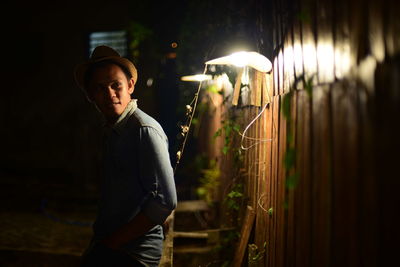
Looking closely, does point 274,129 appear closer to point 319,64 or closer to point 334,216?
point 319,64

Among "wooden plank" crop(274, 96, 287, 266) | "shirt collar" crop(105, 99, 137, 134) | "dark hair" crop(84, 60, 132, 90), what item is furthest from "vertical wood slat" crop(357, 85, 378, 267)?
"dark hair" crop(84, 60, 132, 90)

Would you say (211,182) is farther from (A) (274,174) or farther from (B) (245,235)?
(A) (274,174)

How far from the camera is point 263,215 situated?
4.58 metres

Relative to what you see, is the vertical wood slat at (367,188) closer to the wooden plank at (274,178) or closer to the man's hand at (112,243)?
the wooden plank at (274,178)

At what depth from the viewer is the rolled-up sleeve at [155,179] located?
2945 mm

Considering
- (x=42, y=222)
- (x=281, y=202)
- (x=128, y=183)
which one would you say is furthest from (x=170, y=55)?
(x=128, y=183)

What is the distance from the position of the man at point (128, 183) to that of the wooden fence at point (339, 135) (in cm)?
115

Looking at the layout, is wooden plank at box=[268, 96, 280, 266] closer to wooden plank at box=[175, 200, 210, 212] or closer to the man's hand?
the man's hand

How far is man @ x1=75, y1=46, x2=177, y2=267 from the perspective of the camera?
9.77 ft

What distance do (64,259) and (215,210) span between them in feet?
13.5

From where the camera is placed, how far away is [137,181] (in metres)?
3.14

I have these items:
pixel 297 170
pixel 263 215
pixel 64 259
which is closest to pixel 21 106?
pixel 64 259

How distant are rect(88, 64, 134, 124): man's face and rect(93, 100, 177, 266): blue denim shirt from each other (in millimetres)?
149

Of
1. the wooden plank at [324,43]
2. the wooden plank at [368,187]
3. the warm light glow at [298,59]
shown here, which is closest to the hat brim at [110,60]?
the warm light glow at [298,59]
